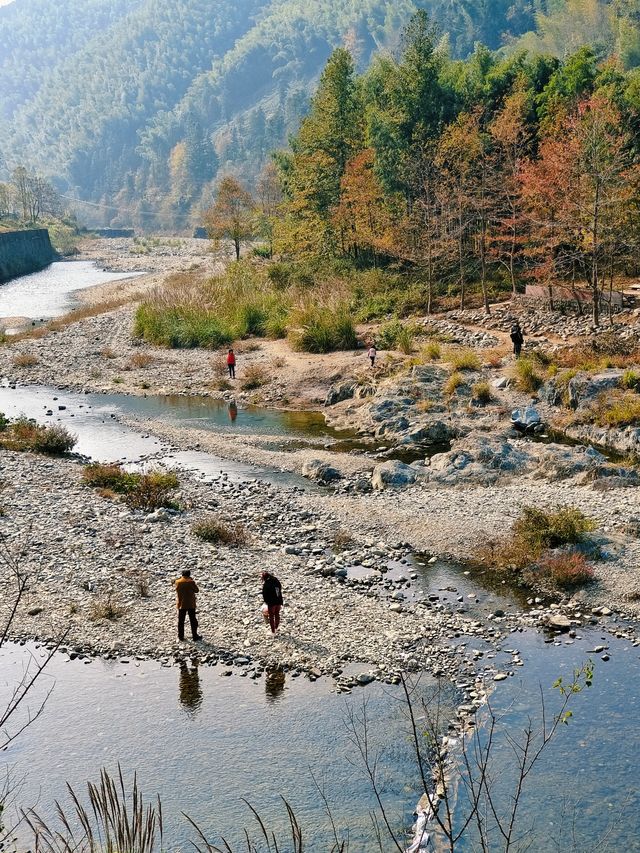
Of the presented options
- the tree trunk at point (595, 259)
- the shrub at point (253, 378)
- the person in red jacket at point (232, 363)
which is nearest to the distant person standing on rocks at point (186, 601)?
the shrub at point (253, 378)

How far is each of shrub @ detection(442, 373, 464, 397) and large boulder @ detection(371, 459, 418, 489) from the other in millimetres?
7873

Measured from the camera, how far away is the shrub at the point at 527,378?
106ft

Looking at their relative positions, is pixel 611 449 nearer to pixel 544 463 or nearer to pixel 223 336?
pixel 544 463

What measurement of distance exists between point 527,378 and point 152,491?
53.5ft

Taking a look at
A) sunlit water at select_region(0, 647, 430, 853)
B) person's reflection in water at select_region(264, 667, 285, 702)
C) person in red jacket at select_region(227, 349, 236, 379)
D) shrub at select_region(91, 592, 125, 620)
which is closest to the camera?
sunlit water at select_region(0, 647, 430, 853)

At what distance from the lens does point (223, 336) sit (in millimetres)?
46531

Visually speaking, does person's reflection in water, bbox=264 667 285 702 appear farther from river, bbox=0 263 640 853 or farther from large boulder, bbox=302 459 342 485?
large boulder, bbox=302 459 342 485

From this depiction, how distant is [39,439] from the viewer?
1121 inches

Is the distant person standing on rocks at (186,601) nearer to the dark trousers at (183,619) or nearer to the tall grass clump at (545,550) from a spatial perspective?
the dark trousers at (183,619)

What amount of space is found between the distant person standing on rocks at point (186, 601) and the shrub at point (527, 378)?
66.2 ft

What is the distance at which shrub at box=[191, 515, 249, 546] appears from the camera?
20.6m

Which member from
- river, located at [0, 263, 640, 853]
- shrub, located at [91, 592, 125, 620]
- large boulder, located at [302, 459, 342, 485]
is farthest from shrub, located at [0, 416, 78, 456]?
river, located at [0, 263, 640, 853]

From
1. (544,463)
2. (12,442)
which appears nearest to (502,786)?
(544,463)

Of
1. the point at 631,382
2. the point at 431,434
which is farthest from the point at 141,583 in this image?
the point at 631,382
